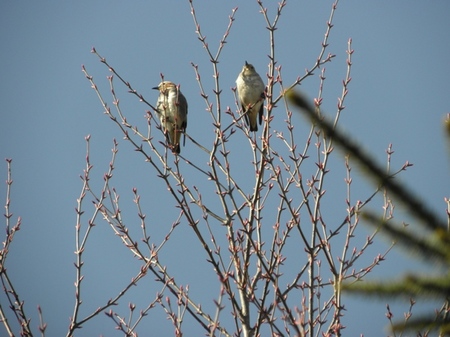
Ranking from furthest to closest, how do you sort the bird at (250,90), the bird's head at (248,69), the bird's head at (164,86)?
the bird's head at (248,69), the bird at (250,90), the bird's head at (164,86)

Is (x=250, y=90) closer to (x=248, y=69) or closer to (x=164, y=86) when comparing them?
(x=248, y=69)

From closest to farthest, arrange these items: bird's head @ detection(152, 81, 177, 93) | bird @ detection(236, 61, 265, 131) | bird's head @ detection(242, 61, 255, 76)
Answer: bird's head @ detection(152, 81, 177, 93) → bird @ detection(236, 61, 265, 131) → bird's head @ detection(242, 61, 255, 76)

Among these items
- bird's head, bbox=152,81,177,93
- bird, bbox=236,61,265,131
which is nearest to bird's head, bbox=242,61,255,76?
bird, bbox=236,61,265,131

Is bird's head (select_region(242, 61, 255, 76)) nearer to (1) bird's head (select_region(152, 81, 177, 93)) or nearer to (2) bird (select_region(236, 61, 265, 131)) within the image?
(2) bird (select_region(236, 61, 265, 131))

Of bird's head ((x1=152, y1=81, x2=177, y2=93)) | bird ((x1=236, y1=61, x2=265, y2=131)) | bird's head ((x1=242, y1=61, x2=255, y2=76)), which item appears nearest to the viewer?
bird's head ((x1=152, y1=81, x2=177, y2=93))

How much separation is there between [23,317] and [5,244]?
80cm

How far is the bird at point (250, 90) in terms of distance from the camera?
905 cm

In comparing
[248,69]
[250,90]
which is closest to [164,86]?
[250,90]

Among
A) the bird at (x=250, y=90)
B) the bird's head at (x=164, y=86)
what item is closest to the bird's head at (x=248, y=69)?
the bird at (x=250, y=90)

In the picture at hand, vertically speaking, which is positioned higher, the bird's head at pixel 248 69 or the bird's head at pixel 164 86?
the bird's head at pixel 248 69

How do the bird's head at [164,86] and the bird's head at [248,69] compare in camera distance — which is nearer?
the bird's head at [164,86]

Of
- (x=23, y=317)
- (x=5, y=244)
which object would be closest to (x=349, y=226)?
(x=23, y=317)

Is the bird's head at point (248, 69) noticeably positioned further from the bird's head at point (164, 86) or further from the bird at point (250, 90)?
the bird's head at point (164, 86)

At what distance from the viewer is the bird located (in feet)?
29.7
